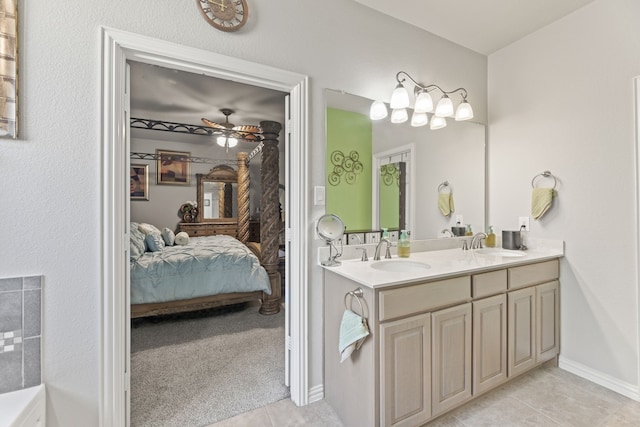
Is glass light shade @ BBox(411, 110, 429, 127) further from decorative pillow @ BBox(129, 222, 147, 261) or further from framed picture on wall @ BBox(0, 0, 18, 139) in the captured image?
decorative pillow @ BBox(129, 222, 147, 261)

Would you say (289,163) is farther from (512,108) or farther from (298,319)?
(512,108)

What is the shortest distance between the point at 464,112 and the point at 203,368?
2.96m

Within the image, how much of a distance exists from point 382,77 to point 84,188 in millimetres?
1959

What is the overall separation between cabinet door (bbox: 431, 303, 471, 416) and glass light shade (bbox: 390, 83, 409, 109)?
1.41 metres

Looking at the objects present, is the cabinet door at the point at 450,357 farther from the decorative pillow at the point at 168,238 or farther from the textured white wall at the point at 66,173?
the decorative pillow at the point at 168,238

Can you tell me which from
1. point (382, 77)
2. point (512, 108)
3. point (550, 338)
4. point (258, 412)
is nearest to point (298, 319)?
point (258, 412)

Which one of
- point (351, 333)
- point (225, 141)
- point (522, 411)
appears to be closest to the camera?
point (351, 333)

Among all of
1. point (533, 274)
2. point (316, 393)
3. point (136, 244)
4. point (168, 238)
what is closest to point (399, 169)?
point (533, 274)

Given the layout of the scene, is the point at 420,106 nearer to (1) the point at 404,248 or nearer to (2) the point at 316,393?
(1) the point at 404,248

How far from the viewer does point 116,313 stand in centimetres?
135

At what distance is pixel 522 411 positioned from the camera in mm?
1716

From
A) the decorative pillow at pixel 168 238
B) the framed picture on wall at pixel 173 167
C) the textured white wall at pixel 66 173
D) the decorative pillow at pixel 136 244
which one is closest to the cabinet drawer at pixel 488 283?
the textured white wall at pixel 66 173

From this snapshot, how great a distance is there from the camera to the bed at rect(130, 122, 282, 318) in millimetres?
2869

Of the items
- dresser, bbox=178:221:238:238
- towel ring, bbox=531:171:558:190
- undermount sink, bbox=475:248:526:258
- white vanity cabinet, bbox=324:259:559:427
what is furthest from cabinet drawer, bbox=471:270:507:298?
dresser, bbox=178:221:238:238
